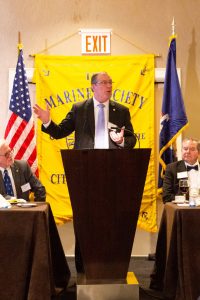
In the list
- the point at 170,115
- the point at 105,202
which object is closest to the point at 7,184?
the point at 105,202

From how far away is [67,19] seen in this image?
5.61 metres

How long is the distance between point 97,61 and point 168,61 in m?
0.86

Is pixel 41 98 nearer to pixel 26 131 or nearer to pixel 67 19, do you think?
pixel 26 131

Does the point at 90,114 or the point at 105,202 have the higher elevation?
the point at 90,114

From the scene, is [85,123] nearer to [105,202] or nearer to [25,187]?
[105,202]

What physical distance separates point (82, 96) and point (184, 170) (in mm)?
1672

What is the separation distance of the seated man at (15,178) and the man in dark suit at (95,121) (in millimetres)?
720

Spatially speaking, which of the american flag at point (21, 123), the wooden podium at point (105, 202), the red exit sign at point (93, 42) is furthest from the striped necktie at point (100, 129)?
the red exit sign at point (93, 42)

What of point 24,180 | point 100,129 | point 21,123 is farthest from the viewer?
point 21,123

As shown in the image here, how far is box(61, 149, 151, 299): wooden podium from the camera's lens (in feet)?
9.68

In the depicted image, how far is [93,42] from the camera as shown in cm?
557

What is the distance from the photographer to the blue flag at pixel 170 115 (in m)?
5.20

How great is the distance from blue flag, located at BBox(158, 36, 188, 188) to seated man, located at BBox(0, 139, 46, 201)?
5.08 feet

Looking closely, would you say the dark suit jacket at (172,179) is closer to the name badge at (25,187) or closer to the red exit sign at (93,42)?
the name badge at (25,187)
